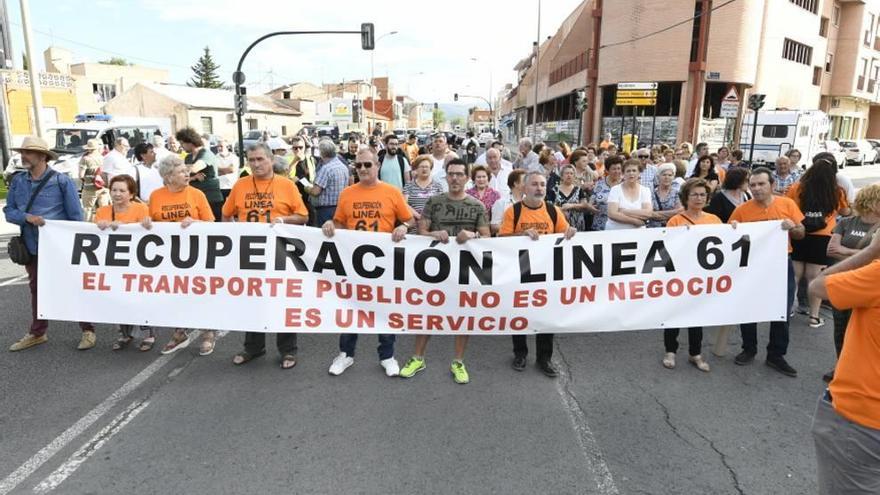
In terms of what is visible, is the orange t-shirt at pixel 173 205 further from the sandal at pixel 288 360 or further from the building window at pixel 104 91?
the building window at pixel 104 91

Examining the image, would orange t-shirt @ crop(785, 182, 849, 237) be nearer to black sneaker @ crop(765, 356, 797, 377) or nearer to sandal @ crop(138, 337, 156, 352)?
black sneaker @ crop(765, 356, 797, 377)

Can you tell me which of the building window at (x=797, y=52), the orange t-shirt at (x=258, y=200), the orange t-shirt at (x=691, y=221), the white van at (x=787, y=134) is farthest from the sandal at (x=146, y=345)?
the building window at (x=797, y=52)

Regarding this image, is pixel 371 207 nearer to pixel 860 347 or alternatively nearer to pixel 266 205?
pixel 266 205

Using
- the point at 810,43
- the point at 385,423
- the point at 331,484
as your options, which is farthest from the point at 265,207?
the point at 810,43

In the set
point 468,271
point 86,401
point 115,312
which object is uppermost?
point 468,271

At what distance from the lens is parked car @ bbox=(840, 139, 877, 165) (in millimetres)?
32875

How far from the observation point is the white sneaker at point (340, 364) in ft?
15.4

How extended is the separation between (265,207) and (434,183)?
89.8 inches

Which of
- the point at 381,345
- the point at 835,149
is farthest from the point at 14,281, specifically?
the point at 835,149

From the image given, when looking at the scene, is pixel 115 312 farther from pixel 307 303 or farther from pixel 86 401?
pixel 307 303

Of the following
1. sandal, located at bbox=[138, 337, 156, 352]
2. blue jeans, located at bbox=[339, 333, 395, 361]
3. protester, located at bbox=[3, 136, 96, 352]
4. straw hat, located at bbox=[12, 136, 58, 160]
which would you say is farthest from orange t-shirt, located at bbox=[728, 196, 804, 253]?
straw hat, located at bbox=[12, 136, 58, 160]

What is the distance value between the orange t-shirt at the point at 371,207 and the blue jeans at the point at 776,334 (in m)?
3.16

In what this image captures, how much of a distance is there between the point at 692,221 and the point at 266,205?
11.7 ft

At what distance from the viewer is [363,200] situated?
4656mm
